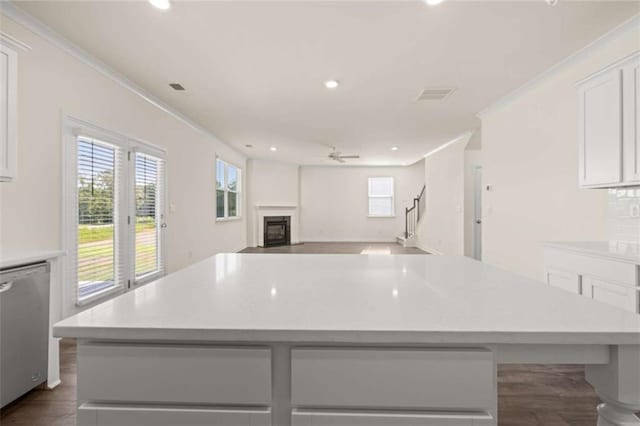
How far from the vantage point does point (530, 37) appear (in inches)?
116

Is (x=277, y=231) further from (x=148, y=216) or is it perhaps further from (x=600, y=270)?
(x=600, y=270)

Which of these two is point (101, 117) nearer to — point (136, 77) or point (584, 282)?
point (136, 77)

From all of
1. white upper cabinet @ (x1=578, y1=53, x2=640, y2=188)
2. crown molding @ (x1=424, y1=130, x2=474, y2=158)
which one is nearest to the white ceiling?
white upper cabinet @ (x1=578, y1=53, x2=640, y2=188)

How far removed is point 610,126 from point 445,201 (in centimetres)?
532

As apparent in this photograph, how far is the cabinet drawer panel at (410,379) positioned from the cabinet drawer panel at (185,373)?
0.15 m

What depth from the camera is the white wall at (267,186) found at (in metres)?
10.1

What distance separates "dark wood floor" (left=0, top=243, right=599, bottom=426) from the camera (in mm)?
1866

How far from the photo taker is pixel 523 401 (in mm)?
2047

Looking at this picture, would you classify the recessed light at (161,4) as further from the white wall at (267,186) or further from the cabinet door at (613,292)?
the white wall at (267,186)

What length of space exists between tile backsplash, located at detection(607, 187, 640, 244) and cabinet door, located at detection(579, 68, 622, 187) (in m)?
0.32

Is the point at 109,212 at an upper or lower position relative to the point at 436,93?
lower

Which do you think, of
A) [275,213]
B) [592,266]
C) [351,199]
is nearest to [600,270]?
[592,266]

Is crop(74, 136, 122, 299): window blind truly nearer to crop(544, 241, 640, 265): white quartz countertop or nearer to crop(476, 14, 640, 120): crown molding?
crop(544, 241, 640, 265): white quartz countertop

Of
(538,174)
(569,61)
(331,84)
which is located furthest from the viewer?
(331,84)
